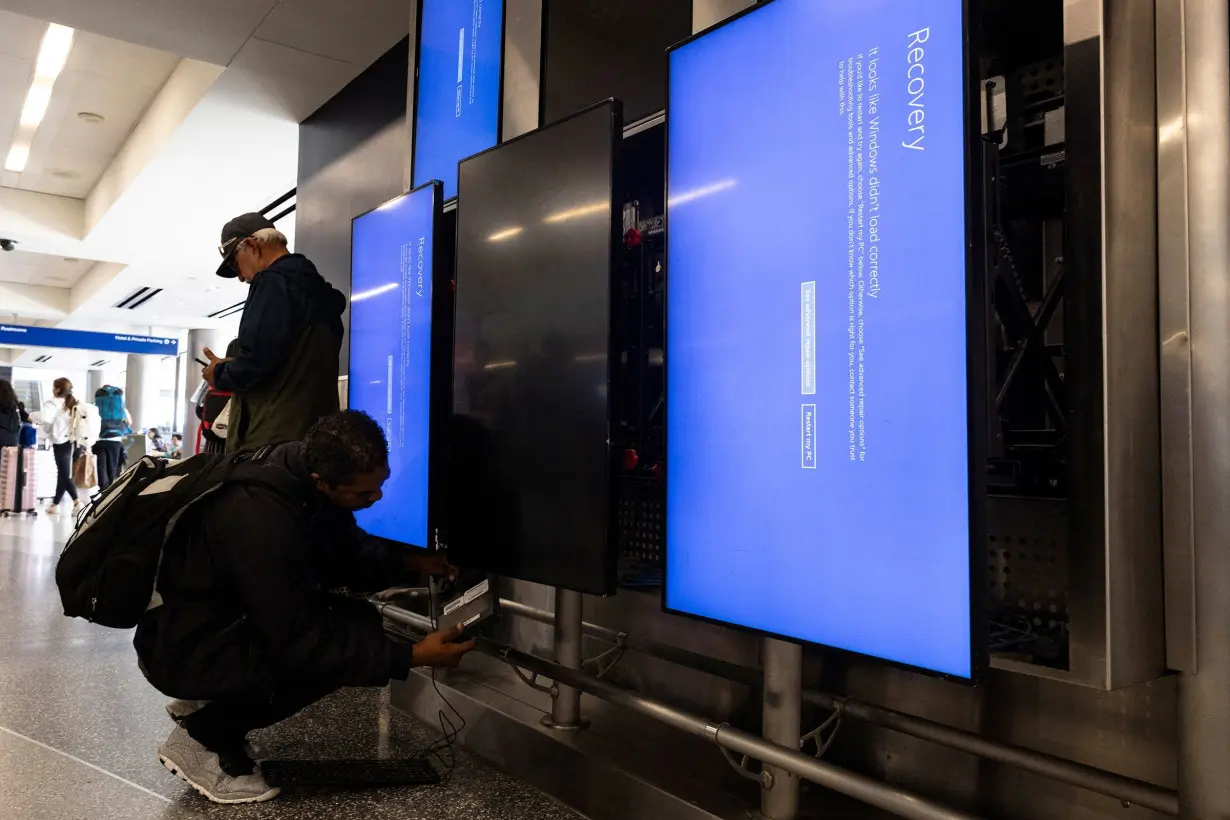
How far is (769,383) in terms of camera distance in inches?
52.4

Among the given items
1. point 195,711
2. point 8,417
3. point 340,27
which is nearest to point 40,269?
point 8,417

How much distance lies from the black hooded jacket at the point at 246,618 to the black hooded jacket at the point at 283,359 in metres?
0.86

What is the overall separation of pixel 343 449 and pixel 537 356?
471 millimetres

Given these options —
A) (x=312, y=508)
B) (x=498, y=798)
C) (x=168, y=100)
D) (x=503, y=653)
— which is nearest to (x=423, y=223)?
(x=312, y=508)

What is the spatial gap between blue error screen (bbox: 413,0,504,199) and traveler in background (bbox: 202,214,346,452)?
57 cm

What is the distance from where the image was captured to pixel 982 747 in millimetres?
1331

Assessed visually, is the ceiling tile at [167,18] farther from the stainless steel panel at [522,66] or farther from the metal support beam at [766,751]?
the metal support beam at [766,751]

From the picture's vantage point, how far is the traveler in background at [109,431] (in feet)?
28.5

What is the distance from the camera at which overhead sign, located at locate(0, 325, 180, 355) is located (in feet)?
40.1

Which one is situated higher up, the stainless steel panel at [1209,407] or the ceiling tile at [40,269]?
the ceiling tile at [40,269]

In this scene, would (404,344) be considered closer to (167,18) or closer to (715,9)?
(715,9)

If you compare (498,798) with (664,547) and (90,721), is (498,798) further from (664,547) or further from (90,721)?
(90,721)

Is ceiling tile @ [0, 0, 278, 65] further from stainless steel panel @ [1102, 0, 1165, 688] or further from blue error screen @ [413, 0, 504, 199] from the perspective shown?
stainless steel panel @ [1102, 0, 1165, 688]

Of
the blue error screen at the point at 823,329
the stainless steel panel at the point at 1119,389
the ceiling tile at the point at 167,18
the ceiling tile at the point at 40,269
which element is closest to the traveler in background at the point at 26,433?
the ceiling tile at the point at 40,269
